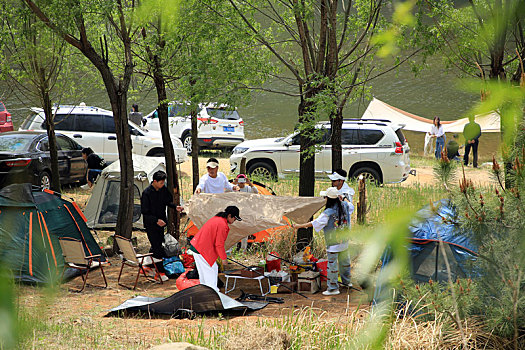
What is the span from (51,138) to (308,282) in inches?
284

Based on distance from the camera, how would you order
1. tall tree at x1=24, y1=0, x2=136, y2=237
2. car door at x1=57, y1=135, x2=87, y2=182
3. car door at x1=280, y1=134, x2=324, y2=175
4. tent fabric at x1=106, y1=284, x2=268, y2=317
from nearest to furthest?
1. tent fabric at x1=106, y1=284, x2=268, y2=317
2. tall tree at x1=24, y1=0, x2=136, y2=237
3. car door at x1=57, y1=135, x2=87, y2=182
4. car door at x1=280, y1=134, x2=324, y2=175

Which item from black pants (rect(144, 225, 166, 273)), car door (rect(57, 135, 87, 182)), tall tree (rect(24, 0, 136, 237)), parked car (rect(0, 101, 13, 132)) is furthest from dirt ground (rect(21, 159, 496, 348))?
parked car (rect(0, 101, 13, 132))

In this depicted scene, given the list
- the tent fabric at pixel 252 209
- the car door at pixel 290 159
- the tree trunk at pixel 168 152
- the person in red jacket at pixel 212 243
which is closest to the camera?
the person in red jacket at pixel 212 243

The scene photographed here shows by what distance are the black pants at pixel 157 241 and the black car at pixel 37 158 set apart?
427 centimetres

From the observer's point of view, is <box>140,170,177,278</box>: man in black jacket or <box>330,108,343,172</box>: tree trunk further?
<box>330,108,343,172</box>: tree trunk

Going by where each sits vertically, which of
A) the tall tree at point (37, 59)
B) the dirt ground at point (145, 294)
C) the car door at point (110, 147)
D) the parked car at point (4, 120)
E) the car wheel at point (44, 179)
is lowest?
the dirt ground at point (145, 294)

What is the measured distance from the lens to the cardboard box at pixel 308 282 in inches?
316

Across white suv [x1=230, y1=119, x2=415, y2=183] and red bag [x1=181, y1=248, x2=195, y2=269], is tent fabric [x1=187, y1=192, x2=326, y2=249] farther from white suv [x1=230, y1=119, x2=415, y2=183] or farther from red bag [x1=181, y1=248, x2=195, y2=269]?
white suv [x1=230, y1=119, x2=415, y2=183]

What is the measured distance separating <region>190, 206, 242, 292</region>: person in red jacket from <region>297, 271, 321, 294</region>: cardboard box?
1.23m

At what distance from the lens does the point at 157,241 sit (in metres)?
8.93

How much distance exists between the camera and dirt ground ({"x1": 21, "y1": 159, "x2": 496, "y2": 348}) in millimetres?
5516

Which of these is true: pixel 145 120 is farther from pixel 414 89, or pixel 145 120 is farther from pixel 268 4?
pixel 414 89

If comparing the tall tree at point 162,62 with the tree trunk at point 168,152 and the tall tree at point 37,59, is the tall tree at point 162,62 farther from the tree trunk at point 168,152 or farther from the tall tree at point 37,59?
the tall tree at point 37,59

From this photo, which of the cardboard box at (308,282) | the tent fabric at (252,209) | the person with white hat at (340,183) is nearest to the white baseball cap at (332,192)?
the person with white hat at (340,183)
